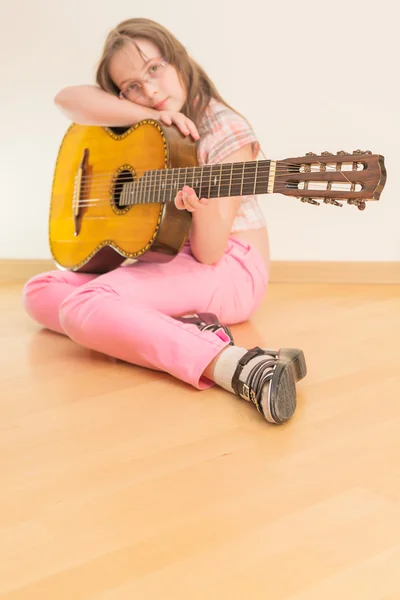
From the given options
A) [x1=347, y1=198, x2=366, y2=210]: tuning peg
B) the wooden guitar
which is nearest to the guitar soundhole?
the wooden guitar

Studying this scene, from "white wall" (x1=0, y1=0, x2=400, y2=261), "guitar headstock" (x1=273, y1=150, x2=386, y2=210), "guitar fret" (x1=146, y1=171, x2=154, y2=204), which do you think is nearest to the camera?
"guitar headstock" (x1=273, y1=150, x2=386, y2=210)

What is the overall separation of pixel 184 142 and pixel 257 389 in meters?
0.61

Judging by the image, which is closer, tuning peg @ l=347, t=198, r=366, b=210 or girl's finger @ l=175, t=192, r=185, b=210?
tuning peg @ l=347, t=198, r=366, b=210

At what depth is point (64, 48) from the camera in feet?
8.20

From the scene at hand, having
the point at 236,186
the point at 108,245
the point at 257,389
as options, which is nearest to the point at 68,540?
the point at 257,389

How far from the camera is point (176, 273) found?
1.64 metres

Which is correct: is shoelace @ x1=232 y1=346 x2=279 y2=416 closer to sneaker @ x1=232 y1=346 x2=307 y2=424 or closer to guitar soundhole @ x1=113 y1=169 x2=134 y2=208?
sneaker @ x1=232 y1=346 x2=307 y2=424

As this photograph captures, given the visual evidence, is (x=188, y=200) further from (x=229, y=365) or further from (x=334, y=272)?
(x=334, y=272)

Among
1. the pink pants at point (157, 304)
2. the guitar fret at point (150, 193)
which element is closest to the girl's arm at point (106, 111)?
the guitar fret at point (150, 193)

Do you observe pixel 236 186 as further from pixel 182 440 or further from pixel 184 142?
pixel 182 440

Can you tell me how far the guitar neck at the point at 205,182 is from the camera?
1.27 meters

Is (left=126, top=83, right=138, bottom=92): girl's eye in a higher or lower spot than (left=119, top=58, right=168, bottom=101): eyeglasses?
lower

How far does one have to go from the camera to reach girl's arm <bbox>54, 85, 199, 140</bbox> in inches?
62.2

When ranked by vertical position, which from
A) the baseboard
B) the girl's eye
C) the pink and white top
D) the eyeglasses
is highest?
the eyeglasses
